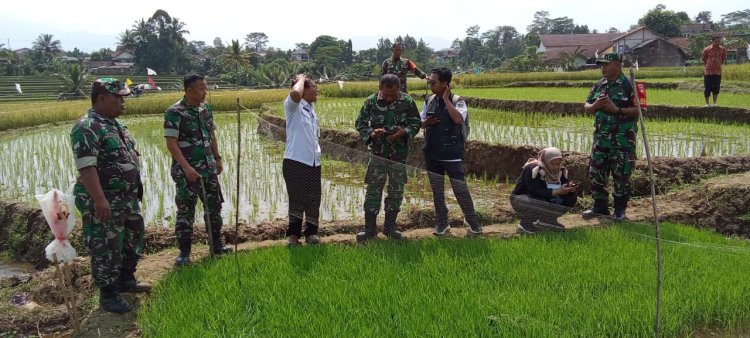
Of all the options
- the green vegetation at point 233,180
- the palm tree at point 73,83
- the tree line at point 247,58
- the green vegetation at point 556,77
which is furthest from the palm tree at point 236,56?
the green vegetation at point 233,180

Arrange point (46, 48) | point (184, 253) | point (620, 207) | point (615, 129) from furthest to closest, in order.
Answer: point (46, 48) → point (620, 207) → point (615, 129) → point (184, 253)

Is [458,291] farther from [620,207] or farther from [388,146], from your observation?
[620,207]

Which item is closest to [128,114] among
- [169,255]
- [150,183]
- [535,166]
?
[150,183]

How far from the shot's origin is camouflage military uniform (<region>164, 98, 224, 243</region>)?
4195 millimetres

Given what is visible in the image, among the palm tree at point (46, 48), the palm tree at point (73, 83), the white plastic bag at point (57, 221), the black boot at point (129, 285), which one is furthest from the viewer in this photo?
the palm tree at point (46, 48)

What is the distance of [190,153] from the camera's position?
429cm

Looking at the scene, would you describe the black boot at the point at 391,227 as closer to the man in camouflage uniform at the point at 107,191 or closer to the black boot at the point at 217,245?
the black boot at the point at 217,245

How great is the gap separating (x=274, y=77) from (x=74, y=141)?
3623 centimetres

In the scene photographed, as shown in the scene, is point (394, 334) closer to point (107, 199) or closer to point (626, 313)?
point (626, 313)

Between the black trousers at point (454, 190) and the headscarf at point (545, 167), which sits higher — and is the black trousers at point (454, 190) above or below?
below

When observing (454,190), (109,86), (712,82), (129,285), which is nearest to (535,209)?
(454,190)

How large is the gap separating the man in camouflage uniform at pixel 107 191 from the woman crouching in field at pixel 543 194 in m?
3.28

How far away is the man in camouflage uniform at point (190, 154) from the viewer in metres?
4.17

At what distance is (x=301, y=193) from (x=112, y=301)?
1.69m
